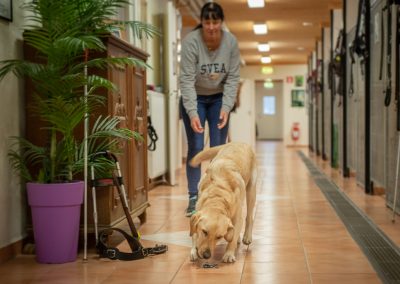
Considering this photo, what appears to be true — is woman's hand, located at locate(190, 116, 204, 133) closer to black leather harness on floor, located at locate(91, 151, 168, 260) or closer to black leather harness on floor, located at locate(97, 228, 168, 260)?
black leather harness on floor, located at locate(91, 151, 168, 260)

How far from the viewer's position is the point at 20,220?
11.6ft

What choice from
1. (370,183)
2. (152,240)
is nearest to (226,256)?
(152,240)

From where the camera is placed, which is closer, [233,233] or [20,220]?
[233,233]

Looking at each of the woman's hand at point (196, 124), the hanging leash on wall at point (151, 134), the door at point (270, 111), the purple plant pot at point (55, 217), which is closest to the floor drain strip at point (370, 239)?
the woman's hand at point (196, 124)

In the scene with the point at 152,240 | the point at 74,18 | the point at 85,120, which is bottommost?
the point at 152,240

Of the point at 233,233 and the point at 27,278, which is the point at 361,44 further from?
the point at 27,278

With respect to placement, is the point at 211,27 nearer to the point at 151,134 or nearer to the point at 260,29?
the point at 151,134

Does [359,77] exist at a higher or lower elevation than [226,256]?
higher

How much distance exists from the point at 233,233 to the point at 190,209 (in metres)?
1.68

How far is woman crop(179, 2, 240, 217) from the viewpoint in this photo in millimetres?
4582

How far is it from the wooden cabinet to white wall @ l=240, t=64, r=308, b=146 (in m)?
15.7

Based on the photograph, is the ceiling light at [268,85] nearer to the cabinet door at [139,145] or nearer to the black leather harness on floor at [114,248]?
the cabinet door at [139,145]

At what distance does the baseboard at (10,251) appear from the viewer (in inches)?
131

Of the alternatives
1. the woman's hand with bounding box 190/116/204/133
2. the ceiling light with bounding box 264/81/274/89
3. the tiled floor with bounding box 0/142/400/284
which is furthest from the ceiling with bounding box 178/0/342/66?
the ceiling light with bounding box 264/81/274/89
